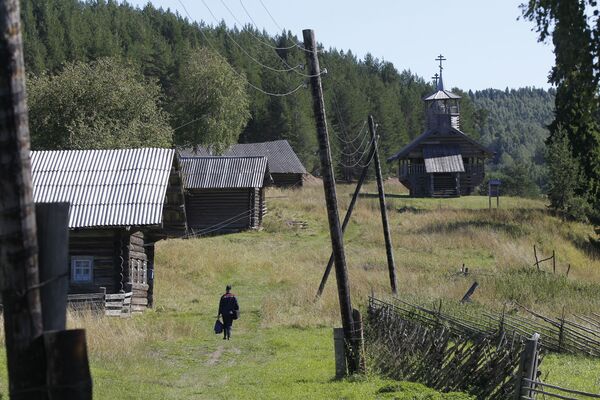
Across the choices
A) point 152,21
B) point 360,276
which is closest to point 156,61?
point 152,21

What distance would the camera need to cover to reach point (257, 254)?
130 ft

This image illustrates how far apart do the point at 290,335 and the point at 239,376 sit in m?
5.55

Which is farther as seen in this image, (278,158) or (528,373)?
(278,158)

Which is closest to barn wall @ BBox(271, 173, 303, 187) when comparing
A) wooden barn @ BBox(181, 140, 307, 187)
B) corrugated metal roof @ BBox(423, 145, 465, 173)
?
wooden barn @ BBox(181, 140, 307, 187)

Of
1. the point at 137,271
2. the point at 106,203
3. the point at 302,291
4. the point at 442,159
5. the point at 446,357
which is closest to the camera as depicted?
the point at 446,357

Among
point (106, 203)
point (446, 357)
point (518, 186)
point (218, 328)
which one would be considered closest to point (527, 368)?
point (446, 357)

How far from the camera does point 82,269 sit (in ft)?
83.9

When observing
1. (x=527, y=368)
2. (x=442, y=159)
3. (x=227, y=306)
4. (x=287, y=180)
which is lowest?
(x=227, y=306)

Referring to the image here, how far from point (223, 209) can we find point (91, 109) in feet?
31.3

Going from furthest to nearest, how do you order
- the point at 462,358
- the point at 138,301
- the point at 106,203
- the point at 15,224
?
the point at 138,301
the point at 106,203
the point at 462,358
the point at 15,224

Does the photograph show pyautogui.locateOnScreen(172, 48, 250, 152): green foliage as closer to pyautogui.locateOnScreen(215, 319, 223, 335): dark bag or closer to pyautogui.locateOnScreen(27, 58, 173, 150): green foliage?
pyautogui.locateOnScreen(27, 58, 173, 150): green foliage

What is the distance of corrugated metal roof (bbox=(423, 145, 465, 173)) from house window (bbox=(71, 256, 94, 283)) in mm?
44642

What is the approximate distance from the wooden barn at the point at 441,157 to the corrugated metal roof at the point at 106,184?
142ft

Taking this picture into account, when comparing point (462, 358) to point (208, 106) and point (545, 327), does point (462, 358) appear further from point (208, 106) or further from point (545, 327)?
point (208, 106)
